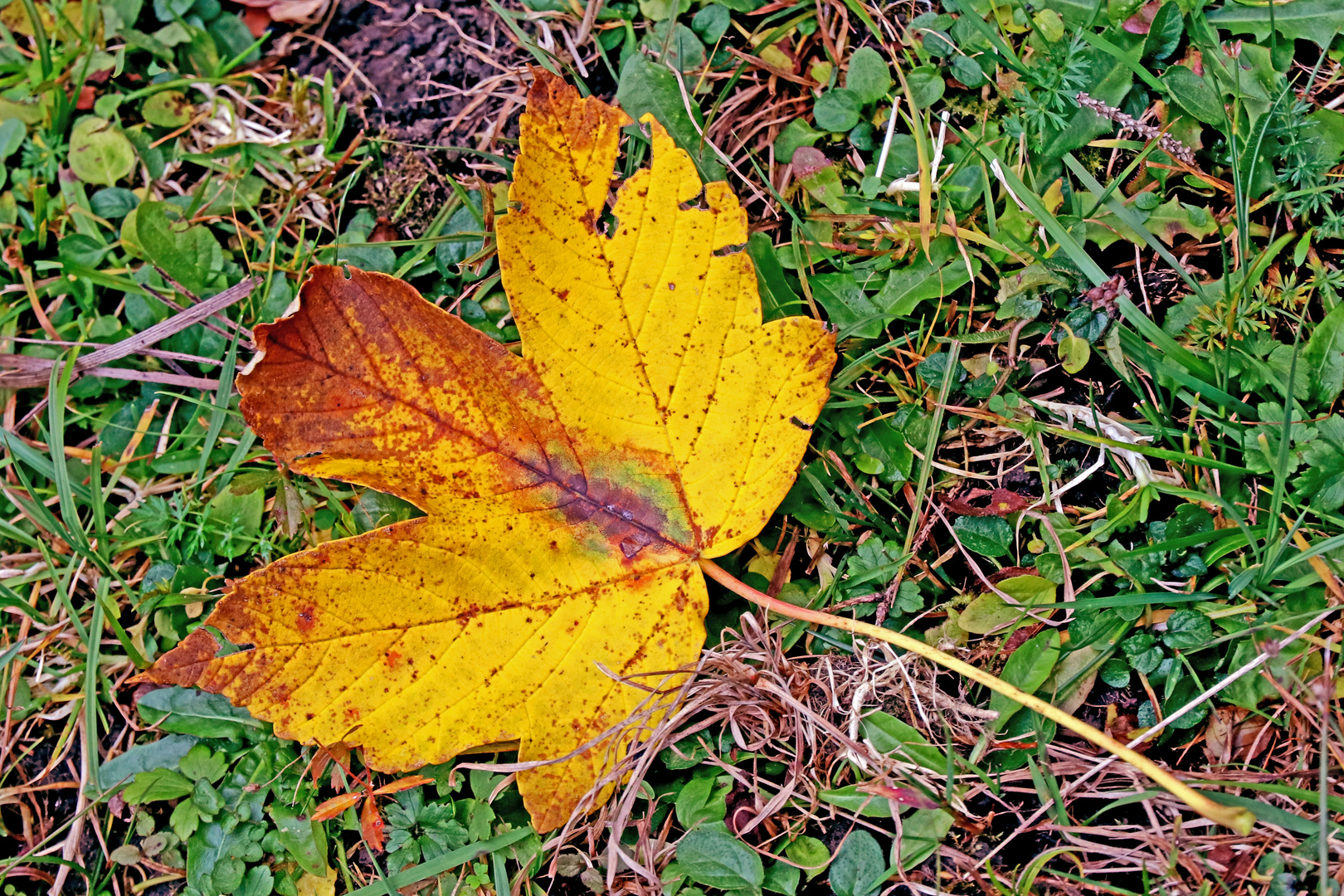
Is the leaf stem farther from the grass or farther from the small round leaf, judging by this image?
the small round leaf

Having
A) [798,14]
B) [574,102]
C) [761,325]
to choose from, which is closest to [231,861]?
[761,325]

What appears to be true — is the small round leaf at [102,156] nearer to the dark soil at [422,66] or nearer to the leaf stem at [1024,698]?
the dark soil at [422,66]

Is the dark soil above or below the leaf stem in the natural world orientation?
above

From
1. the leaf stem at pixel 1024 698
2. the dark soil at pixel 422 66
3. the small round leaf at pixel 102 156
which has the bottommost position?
the leaf stem at pixel 1024 698

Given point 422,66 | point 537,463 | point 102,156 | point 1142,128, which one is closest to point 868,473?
point 537,463

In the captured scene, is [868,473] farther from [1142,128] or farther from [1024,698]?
[1142,128]

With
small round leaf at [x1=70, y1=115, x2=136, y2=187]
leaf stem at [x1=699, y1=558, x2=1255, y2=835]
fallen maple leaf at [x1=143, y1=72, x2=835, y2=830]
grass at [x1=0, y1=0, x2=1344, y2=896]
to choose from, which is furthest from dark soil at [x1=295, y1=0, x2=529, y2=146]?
leaf stem at [x1=699, y1=558, x2=1255, y2=835]

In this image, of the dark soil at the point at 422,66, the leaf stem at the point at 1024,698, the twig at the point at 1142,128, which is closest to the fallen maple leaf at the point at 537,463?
the leaf stem at the point at 1024,698
